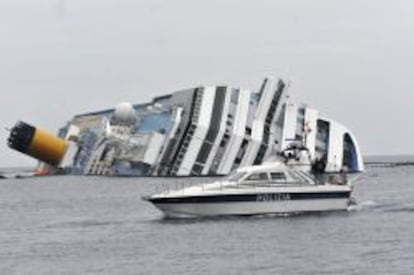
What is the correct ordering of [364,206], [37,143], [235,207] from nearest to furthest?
[235,207] < [364,206] < [37,143]

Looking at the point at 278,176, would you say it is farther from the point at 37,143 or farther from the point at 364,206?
the point at 37,143

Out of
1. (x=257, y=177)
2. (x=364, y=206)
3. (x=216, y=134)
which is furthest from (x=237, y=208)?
(x=216, y=134)

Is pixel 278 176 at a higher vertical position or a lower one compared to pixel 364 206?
higher

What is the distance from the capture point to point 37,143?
427 feet

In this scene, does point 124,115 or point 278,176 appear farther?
point 124,115

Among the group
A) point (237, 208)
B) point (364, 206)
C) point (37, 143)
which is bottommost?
point (237, 208)

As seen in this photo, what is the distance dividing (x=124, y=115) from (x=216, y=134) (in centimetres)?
1395

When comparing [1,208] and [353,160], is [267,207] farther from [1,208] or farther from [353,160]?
[353,160]

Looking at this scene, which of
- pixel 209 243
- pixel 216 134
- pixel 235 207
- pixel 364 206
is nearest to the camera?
pixel 209 243

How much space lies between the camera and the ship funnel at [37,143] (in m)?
128

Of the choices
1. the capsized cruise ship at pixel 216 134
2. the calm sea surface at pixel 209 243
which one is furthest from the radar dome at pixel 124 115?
the calm sea surface at pixel 209 243

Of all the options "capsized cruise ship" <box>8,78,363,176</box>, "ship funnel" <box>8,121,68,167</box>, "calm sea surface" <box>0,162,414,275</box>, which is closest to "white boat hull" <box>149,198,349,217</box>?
"calm sea surface" <box>0,162,414,275</box>

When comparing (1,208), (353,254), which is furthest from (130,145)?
(353,254)

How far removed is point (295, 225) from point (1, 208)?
36.3 m
